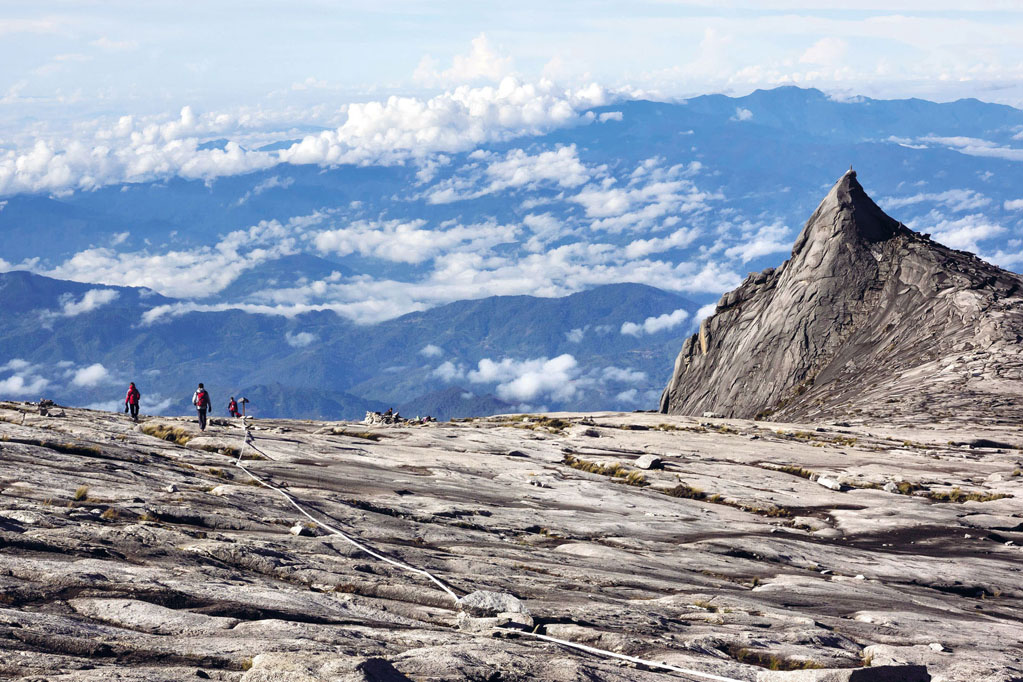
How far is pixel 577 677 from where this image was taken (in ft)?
49.2

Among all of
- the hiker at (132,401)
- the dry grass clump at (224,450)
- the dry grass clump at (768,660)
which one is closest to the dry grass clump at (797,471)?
the dry grass clump at (768,660)

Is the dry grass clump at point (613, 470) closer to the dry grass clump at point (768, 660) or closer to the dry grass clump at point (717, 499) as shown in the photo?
the dry grass clump at point (717, 499)

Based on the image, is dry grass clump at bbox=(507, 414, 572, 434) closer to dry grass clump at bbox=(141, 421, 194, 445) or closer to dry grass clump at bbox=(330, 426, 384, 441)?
dry grass clump at bbox=(330, 426, 384, 441)

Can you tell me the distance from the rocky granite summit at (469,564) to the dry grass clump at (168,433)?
0.82ft

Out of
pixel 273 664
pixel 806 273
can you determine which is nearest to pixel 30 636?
pixel 273 664

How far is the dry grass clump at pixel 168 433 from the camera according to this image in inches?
1615

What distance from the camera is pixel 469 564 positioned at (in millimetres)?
23344

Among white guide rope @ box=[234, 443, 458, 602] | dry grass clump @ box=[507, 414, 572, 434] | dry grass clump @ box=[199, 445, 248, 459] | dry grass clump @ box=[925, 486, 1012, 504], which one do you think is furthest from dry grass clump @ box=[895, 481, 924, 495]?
dry grass clump @ box=[199, 445, 248, 459]

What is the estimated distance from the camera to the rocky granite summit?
15.4 metres

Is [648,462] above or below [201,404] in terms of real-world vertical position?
below

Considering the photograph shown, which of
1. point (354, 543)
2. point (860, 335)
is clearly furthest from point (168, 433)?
point (860, 335)

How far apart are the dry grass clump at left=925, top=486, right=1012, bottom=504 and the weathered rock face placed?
2804 centimetres

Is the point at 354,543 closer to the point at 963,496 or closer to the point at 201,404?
the point at 201,404

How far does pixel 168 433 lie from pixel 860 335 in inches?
3141
